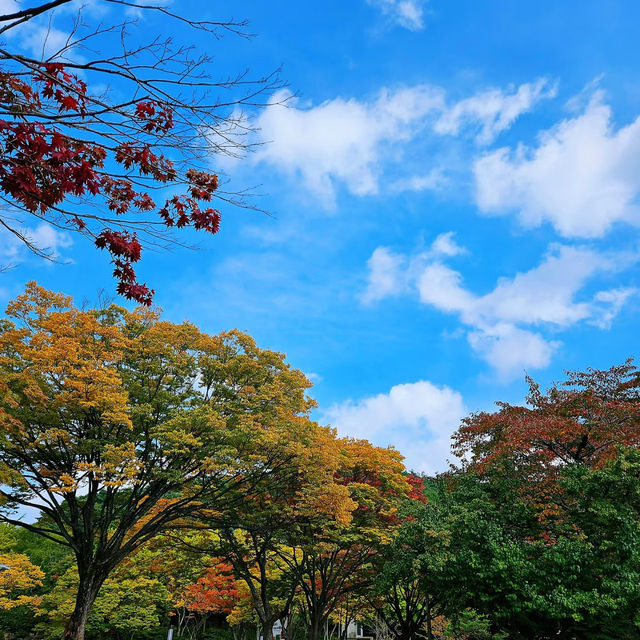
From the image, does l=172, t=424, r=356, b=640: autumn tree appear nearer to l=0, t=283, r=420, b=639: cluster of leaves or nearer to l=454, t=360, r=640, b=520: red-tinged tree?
l=0, t=283, r=420, b=639: cluster of leaves

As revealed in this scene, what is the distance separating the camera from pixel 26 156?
12.9ft

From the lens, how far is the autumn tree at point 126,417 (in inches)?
485

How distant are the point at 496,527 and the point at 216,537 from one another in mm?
11514

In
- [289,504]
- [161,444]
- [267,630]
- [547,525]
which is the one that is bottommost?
[267,630]

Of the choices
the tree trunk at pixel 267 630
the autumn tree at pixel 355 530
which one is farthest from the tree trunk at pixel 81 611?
the autumn tree at pixel 355 530

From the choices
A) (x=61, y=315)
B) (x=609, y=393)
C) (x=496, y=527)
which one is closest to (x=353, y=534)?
(x=496, y=527)

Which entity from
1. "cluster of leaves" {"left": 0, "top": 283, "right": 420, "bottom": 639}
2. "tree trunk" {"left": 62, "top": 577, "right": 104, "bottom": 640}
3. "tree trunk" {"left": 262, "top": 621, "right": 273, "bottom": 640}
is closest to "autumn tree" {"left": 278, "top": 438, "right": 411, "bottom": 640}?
"cluster of leaves" {"left": 0, "top": 283, "right": 420, "bottom": 639}

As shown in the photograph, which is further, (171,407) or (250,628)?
(250,628)

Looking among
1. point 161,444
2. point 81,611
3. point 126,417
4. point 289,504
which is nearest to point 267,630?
point 289,504

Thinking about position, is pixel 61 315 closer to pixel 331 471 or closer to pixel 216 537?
pixel 331 471

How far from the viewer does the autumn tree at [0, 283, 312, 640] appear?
12.3 metres

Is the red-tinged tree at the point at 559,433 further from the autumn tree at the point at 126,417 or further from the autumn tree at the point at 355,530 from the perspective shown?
the autumn tree at the point at 126,417

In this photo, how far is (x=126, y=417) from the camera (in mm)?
12117

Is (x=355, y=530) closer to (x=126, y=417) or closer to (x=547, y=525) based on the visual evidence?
(x=547, y=525)
